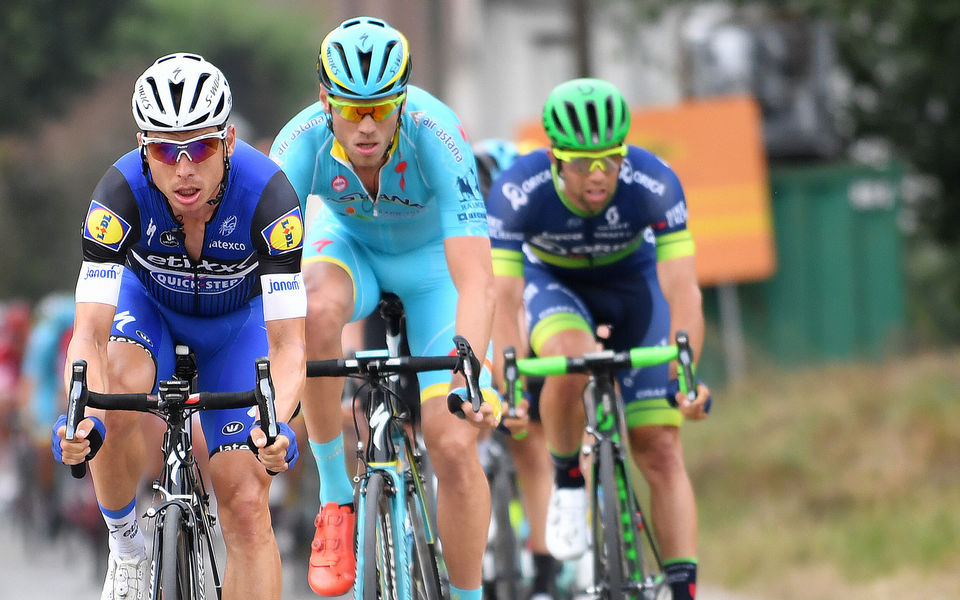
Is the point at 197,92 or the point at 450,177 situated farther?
the point at 450,177

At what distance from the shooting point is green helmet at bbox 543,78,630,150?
677 centimetres

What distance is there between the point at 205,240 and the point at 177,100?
0.58m

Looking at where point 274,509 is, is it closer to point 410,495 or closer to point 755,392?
point 410,495

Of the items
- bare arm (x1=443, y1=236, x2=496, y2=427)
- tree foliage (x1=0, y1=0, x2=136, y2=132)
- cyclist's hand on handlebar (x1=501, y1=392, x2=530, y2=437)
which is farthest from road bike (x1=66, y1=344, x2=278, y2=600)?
tree foliage (x1=0, y1=0, x2=136, y2=132)

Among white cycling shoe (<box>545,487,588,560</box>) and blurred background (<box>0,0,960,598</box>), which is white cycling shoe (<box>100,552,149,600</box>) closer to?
white cycling shoe (<box>545,487,588,560</box>)

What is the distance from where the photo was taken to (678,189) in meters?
7.02

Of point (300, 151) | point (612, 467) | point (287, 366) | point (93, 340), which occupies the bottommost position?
point (612, 467)

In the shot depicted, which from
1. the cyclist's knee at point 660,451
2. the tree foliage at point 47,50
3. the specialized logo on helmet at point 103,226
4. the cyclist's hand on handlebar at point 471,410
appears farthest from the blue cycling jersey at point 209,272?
the tree foliage at point 47,50

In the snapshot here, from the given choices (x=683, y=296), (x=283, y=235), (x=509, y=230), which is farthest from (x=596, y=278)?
(x=283, y=235)

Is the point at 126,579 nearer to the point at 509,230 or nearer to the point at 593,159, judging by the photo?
the point at 509,230

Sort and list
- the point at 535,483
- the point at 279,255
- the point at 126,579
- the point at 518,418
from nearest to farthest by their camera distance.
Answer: the point at 279,255 < the point at 126,579 < the point at 518,418 < the point at 535,483

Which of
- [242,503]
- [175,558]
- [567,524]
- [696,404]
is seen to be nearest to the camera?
[175,558]

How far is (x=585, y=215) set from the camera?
7.14 m

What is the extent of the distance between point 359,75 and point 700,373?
12602 mm
